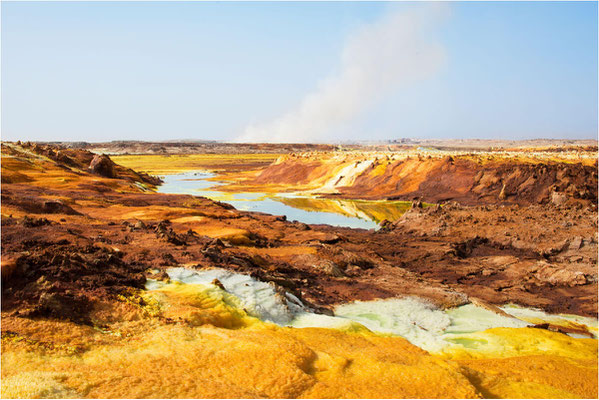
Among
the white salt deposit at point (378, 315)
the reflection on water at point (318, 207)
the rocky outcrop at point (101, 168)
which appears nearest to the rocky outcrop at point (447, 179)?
the reflection on water at point (318, 207)

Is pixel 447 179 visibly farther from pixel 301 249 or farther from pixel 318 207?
pixel 301 249

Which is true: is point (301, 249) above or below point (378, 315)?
above

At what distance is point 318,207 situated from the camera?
4500cm

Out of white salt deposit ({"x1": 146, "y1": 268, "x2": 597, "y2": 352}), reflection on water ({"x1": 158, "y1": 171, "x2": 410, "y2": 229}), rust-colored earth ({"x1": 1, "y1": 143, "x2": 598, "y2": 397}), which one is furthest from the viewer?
reflection on water ({"x1": 158, "y1": 171, "x2": 410, "y2": 229})

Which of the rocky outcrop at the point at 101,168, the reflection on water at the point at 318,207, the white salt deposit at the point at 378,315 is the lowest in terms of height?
the reflection on water at the point at 318,207

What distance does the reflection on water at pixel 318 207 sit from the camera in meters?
38.6

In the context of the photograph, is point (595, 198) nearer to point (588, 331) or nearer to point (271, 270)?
point (588, 331)

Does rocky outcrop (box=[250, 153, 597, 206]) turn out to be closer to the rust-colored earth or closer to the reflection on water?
the rust-colored earth

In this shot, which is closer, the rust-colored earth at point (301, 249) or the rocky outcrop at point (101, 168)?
the rust-colored earth at point (301, 249)

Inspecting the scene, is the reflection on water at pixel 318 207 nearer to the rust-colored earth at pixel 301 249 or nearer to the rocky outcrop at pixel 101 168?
the rust-colored earth at pixel 301 249

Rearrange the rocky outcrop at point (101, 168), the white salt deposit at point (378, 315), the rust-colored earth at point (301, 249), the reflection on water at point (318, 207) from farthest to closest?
1. the rocky outcrop at point (101, 168)
2. the reflection on water at point (318, 207)
3. the white salt deposit at point (378, 315)
4. the rust-colored earth at point (301, 249)

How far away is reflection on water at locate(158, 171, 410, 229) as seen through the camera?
1518 inches

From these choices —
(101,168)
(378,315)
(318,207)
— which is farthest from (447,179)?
(101,168)

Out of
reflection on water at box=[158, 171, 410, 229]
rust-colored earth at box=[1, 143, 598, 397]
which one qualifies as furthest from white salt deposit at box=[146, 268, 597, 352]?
reflection on water at box=[158, 171, 410, 229]
